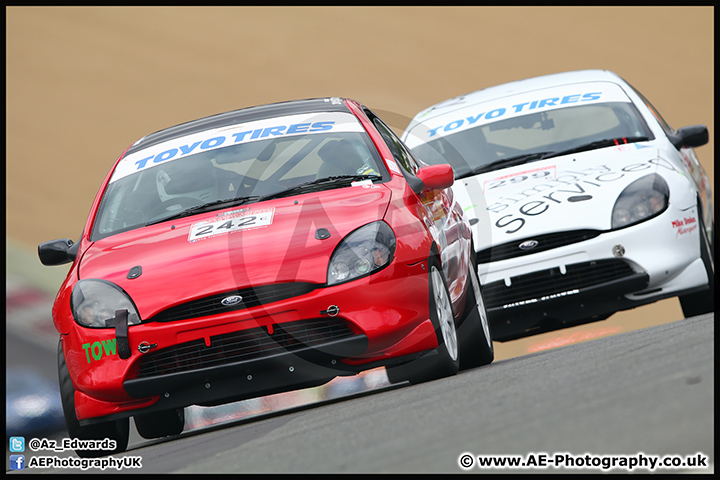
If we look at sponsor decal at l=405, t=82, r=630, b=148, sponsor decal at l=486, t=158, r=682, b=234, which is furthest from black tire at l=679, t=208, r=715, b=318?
sponsor decal at l=405, t=82, r=630, b=148

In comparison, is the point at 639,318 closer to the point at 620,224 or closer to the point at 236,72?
the point at 620,224

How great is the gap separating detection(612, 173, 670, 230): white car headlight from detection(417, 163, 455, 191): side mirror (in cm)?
137

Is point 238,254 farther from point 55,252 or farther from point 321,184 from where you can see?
point 55,252

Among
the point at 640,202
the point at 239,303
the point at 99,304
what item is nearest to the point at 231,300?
the point at 239,303

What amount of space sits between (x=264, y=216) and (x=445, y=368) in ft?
3.78

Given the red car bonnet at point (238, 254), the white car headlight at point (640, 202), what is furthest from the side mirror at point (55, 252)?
the white car headlight at point (640, 202)

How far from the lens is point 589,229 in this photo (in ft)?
21.7

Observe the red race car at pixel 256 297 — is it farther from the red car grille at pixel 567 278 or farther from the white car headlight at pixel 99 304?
the red car grille at pixel 567 278

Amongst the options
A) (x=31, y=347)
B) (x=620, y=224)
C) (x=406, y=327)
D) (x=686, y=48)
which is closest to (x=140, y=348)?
(x=406, y=327)

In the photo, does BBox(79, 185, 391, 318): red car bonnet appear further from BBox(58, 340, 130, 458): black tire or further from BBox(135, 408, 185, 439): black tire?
BBox(135, 408, 185, 439): black tire

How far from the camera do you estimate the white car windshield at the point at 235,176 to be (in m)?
5.68

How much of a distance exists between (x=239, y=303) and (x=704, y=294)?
3465mm

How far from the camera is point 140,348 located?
488cm

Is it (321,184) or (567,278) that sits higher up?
(321,184)
